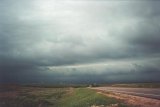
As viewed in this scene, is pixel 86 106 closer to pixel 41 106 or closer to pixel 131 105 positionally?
pixel 131 105

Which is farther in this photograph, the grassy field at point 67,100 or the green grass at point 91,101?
the grassy field at point 67,100

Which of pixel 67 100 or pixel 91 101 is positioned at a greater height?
pixel 67 100

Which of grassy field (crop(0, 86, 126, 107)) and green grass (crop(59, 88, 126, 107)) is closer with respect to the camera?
green grass (crop(59, 88, 126, 107))

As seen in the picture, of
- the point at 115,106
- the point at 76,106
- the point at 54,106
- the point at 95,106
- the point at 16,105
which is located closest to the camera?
the point at 115,106

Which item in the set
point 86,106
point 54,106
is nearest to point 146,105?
point 86,106

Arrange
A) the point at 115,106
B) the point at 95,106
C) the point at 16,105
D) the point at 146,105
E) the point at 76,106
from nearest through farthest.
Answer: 1. the point at 146,105
2. the point at 115,106
3. the point at 95,106
4. the point at 76,106
5. the point at 16,105

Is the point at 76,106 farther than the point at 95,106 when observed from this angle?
Yes

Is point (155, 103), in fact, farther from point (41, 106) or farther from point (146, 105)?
point (41, 106)

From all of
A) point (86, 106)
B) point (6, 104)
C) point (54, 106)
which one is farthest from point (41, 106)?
point (86, 106)

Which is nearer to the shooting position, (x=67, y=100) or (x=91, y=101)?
(x=91, y=101)
